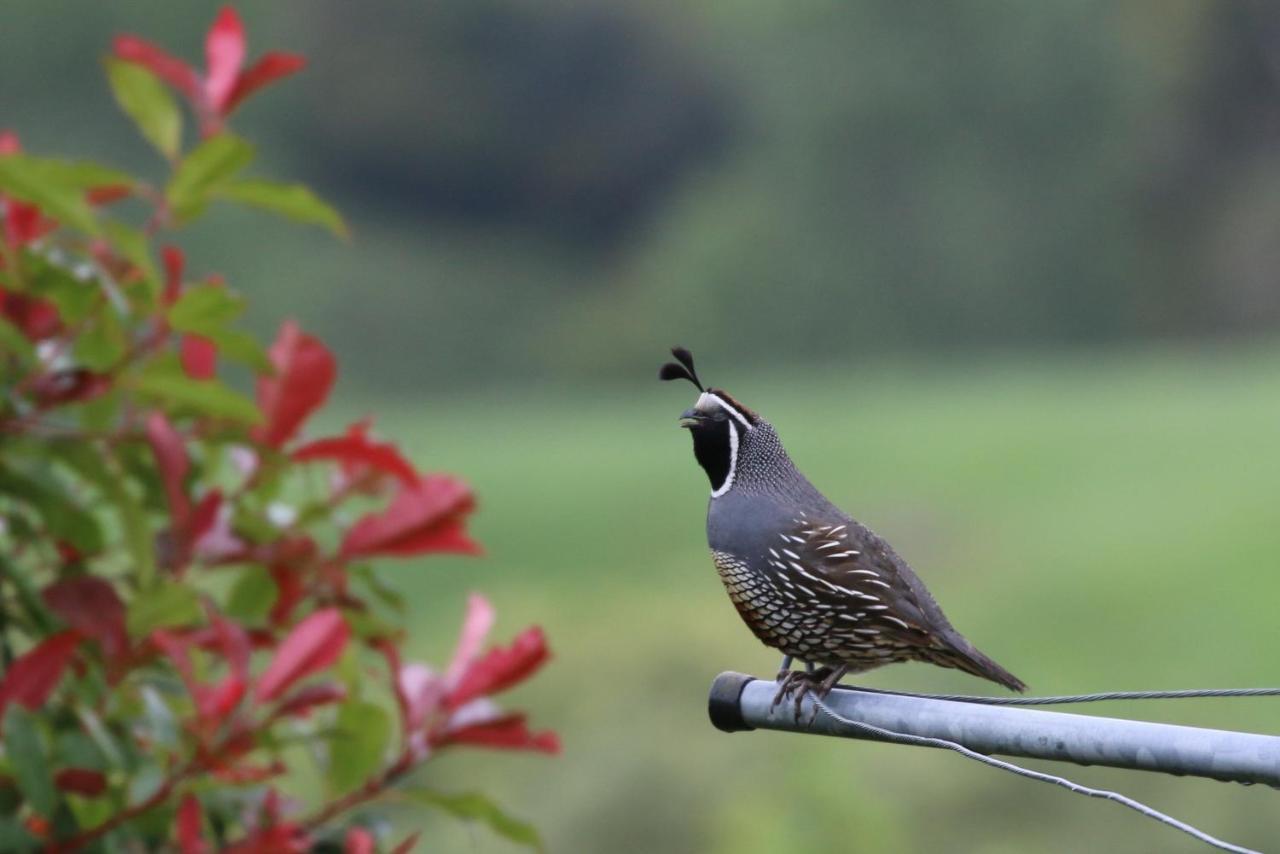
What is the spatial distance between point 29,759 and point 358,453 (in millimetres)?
618

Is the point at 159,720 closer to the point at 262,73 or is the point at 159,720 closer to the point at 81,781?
the point at 81,781

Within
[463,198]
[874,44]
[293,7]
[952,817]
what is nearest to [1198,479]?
[952,817]

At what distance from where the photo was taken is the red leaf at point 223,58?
2561 millimetres

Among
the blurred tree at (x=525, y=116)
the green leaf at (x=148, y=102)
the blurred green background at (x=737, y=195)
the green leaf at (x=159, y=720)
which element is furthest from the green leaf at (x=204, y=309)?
the blurred tree at (x=525, y=116)

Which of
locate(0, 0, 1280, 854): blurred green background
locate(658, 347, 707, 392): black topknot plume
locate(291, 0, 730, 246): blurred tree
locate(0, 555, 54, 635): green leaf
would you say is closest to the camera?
locate(658, 347, 707, 392): black topknot plume

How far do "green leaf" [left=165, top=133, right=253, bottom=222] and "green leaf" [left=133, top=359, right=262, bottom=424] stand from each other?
0.64 feet

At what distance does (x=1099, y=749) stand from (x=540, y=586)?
8.73 meters

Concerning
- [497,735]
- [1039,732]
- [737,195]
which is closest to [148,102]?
[497,735]

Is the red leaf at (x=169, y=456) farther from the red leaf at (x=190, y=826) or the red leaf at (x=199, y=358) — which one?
the red leaf at (x=190, y=826)

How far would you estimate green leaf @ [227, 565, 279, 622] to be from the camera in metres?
2.52

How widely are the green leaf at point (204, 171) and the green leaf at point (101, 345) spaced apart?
0.53ft

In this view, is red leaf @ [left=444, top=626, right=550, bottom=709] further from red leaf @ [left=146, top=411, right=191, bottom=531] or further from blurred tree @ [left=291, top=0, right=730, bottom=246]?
blurred tree @ [left=291, top=0, right=730, bottom=246]

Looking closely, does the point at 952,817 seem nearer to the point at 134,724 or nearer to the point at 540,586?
the point at 540,586

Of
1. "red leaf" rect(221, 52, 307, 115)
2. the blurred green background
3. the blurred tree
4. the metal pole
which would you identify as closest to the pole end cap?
the metal pole
